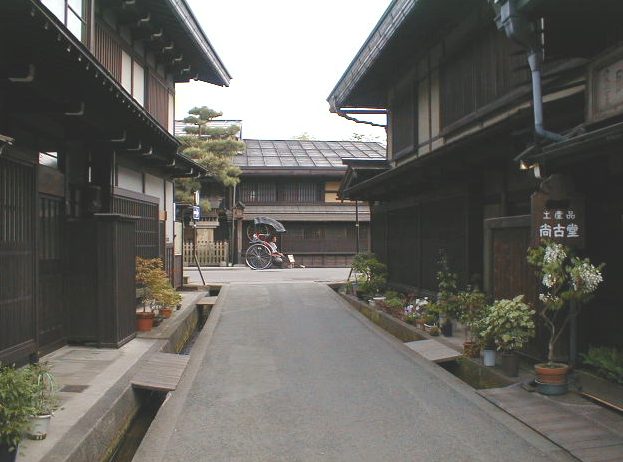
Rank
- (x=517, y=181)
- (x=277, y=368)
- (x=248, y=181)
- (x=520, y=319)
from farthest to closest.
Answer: (x=248, y=181)
(x=517, y=181)
(x=277, y=368)
(x=520, y=319)

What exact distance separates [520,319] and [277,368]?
3781 mm

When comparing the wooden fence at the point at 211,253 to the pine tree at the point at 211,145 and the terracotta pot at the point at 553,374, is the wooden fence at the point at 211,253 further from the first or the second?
the terracotta pot at the point at 553,374

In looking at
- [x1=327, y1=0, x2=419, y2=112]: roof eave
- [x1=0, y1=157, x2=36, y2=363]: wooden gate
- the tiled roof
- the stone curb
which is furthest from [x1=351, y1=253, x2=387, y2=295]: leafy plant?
the tiled roof

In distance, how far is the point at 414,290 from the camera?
15.5 m

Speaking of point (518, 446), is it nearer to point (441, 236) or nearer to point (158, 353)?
point (158, 353)

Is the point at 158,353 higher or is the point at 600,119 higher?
the point at 600,119

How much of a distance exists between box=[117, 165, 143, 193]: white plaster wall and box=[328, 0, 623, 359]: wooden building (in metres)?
6.11

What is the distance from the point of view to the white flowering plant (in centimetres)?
649

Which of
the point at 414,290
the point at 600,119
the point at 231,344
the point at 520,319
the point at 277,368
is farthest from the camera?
the point at 414,290

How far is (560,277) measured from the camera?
6691mm

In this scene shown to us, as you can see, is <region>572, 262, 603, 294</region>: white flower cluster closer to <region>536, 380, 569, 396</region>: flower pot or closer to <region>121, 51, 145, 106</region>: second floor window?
<region>536, 380, 569, 396</region>: flower pot

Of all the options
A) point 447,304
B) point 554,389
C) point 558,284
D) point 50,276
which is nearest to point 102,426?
point 50,276

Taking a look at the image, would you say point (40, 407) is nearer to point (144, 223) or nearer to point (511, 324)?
point (511, 324)

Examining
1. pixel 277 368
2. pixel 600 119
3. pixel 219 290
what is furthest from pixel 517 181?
pixel 219 290
